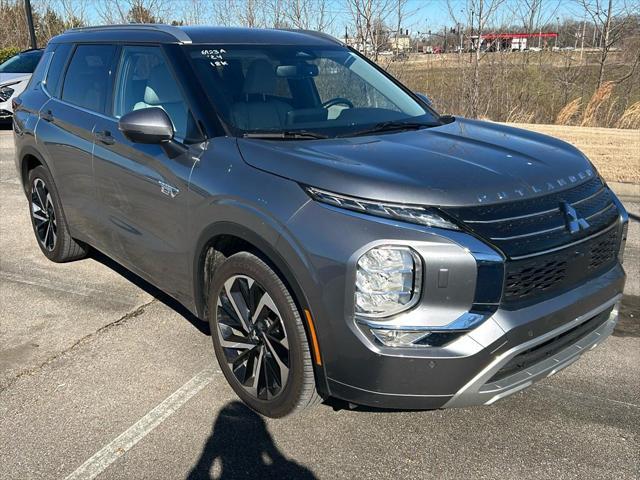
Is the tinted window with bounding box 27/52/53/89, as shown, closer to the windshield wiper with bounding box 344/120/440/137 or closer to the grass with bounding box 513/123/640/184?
the windshield wiper with bounding box 344/120/440/137

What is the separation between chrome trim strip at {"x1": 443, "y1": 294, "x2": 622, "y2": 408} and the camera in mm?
2521

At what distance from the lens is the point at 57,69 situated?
16.3 feet

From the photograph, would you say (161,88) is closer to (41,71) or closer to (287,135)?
(287,135)

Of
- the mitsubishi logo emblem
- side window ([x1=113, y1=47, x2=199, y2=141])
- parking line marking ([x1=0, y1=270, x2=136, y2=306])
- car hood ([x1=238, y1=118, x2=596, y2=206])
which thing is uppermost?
side window ([x1=113, y1=47, x2=199, y2=141])

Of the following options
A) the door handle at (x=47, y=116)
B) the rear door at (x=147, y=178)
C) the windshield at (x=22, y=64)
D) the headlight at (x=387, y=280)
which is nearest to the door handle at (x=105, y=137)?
the rear door at (x=147, y=178)

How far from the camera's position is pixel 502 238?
253 centimetres

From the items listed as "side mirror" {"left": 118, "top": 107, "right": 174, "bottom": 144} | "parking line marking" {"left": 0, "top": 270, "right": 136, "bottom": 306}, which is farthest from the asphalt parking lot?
"side mirror" {"left": 118, "top": 107, "right": 174, "bottom": 144}

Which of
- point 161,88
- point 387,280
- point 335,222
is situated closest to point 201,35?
point 161,88

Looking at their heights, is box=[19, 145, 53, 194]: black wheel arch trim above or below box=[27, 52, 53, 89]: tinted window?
below

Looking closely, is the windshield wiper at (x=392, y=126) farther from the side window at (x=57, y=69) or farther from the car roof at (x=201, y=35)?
the side window at (x=57, y=69)

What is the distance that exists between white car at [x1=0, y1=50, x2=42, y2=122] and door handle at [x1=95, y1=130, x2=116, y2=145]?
9992 millimetres

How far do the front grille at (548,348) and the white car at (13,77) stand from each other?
12.6 m

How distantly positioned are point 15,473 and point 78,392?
68 cm

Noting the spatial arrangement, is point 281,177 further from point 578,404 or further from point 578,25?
point 578,25
